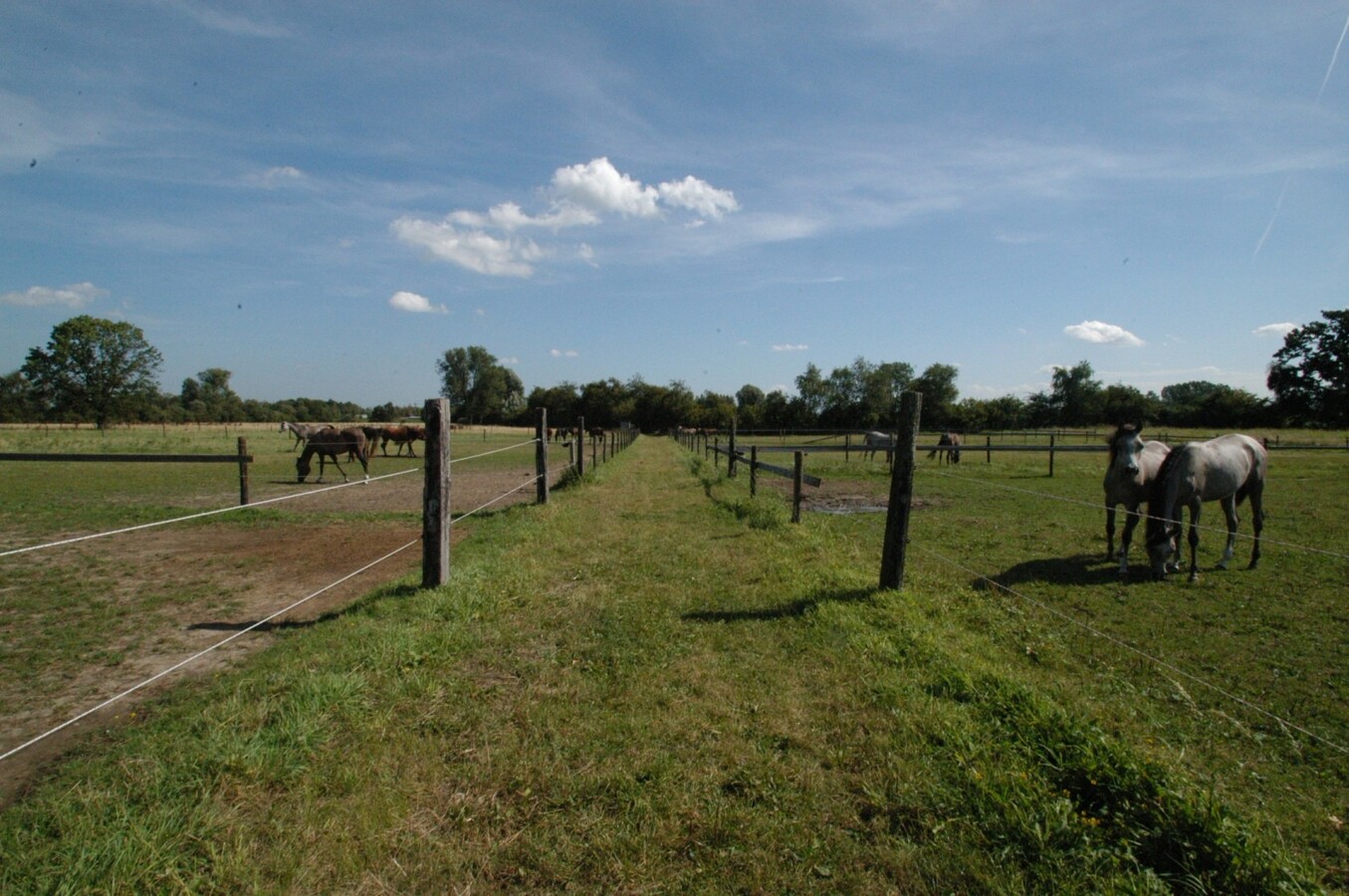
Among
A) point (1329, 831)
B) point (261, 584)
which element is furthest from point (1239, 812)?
point (261, 584)

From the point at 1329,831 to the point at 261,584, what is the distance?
7.82m

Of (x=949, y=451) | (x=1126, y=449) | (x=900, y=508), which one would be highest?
(x=1126, y=449)

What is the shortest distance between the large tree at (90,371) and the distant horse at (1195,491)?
78425mm

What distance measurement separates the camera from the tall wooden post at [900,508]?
18.0 ft

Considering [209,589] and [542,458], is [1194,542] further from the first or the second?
[209,589]

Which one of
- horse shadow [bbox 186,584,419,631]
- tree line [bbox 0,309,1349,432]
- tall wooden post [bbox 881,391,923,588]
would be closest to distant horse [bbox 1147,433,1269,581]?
tall wooden post [bbox 881,391,923,588]

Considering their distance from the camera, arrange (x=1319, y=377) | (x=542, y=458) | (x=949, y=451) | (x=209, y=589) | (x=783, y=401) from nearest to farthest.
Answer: (x=209, y=589) < (x=542, y=458) < (x=949, y=451) < (x=1319, y=377) < (x=783, y=401)

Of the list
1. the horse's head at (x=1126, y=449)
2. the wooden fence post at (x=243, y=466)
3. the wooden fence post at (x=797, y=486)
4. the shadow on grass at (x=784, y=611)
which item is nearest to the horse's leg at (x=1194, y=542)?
the horse's head at (x=1126, y=449)

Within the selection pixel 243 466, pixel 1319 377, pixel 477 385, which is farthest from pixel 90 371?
pixel 1319 377

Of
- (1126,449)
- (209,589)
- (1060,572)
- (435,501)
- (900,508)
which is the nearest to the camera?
(435,501)

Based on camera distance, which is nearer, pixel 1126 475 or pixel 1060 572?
pixel 1060 572

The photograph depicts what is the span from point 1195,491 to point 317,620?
31.5 feet

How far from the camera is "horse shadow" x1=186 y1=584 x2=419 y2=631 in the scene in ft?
16.0

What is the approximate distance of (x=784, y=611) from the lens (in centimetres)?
516
